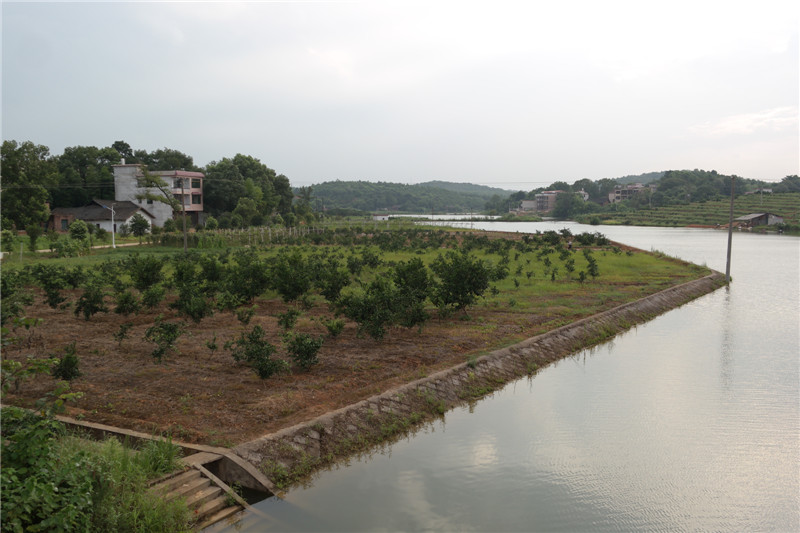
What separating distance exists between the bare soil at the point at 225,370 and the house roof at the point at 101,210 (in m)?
37.7

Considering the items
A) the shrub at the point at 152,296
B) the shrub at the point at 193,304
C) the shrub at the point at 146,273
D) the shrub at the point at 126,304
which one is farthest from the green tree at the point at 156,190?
the shrub at the point at 193,304

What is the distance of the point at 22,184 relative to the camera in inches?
1718

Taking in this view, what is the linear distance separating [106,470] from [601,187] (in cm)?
17701

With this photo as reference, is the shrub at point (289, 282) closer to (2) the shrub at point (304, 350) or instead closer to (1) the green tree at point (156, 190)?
(2) the shrub at point (304, 350)

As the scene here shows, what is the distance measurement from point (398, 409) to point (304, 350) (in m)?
2.42

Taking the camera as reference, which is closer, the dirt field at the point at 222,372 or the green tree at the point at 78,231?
the dirt field at the point at 222,372

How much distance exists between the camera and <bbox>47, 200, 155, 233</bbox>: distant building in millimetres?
51688

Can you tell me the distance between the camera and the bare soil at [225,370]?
8.87 meters

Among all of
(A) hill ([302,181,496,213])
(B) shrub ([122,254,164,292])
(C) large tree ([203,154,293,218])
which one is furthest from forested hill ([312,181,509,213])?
(B) shrub ([122,254,164,292])

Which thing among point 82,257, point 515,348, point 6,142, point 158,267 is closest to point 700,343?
point 515,348

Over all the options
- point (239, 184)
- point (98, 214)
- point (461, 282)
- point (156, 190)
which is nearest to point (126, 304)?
point (461, 282)

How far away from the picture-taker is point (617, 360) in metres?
14.6

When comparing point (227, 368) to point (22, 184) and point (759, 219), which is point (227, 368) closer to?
point (22, 184)

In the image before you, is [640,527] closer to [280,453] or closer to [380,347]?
[280,453]
